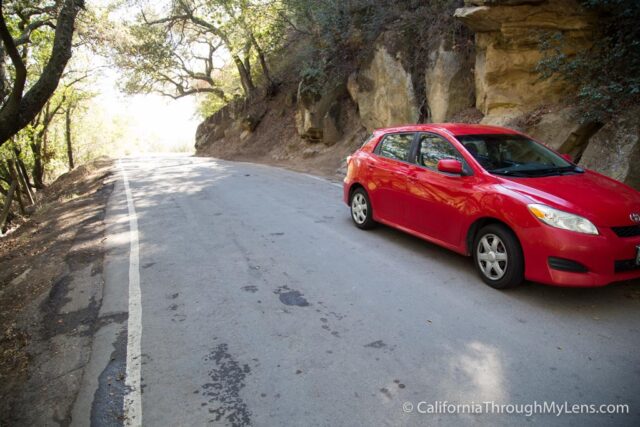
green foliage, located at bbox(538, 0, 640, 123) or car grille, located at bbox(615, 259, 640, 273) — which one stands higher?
green foliage, located at bbox(538, 0, 640, 123)

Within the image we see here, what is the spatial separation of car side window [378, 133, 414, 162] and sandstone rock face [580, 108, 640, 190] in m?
3.67

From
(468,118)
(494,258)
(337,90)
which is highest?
(337,90)

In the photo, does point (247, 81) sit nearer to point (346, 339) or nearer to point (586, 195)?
point (586, 195)

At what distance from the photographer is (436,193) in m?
5.30

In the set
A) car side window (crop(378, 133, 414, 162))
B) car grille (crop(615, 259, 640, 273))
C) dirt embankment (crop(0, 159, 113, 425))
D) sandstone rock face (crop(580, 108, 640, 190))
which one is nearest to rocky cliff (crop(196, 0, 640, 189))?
sandstone rock face (crop(580, 108, 640, 190))

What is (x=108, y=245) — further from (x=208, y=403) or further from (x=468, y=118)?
(x=468, y=118)

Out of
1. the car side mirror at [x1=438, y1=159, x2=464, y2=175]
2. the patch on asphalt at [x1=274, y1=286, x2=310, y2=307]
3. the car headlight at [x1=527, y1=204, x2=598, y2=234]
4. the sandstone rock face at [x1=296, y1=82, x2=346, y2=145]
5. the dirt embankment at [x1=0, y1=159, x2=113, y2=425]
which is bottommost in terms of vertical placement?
the dirt embankment at [x1=0, y1=159, x2=113, y2=425]

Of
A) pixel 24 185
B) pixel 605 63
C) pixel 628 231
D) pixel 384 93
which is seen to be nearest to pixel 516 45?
pixel 605 63

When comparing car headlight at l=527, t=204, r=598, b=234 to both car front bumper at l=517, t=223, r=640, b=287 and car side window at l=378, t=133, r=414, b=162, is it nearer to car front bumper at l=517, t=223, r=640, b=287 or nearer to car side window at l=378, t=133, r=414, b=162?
car front bumper at l=517, t=223, r=640, b=287

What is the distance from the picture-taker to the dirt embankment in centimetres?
315

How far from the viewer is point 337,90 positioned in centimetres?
1884

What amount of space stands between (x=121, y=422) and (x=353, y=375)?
1613 millimetres

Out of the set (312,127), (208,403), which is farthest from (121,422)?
(312,127)

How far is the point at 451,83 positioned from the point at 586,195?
30.3ft
